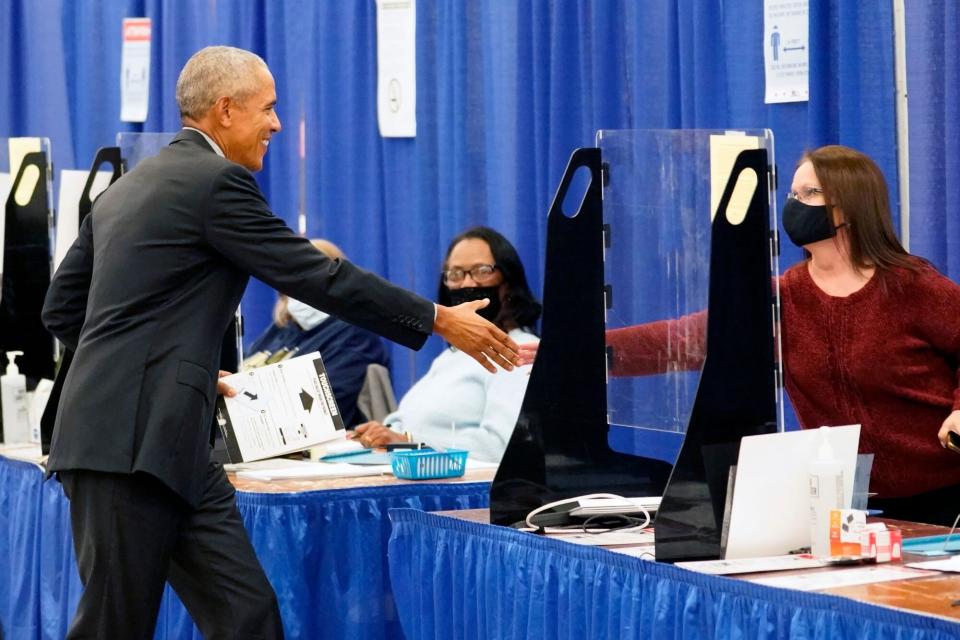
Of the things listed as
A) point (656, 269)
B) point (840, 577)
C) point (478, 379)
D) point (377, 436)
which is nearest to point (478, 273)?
point (478, 379)

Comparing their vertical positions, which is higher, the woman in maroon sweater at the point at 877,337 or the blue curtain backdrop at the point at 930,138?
the blue curtain backdrop at the point at 930,138

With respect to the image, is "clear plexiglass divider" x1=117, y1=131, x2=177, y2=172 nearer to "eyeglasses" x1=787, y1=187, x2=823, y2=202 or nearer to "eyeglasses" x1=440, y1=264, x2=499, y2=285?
"eyeglasses" x1=440, y1=264, x2=499, y2=285

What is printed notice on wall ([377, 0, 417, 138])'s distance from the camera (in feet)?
16.6

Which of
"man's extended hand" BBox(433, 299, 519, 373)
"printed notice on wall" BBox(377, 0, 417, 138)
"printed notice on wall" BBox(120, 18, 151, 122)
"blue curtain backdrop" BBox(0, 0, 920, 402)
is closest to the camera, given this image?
"man's extended hand" BBox(433, 299, 519, 373)

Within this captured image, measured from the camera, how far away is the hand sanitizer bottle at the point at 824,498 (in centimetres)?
226

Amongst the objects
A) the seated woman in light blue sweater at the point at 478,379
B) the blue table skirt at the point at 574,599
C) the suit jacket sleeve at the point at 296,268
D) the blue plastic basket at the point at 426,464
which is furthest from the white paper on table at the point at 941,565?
the seated woman in light blue sweater at the point at 478,379

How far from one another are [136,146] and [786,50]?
1.67 meters

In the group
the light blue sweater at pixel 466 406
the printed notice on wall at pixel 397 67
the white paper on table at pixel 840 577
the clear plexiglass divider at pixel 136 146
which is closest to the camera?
the white paper on table at pixel 840 577

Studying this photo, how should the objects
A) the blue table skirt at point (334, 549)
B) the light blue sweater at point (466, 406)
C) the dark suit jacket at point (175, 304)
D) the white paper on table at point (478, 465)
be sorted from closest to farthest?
the dark suit jacket at point (175, 304) → the blue table skirt at point (334, 549) → the white paper on table at point (478, 465) → the light blue sweater at point (466, 406)

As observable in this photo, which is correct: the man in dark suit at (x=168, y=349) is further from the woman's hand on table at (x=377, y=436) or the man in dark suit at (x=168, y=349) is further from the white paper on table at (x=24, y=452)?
the white paper on table at (x=24, y=452)

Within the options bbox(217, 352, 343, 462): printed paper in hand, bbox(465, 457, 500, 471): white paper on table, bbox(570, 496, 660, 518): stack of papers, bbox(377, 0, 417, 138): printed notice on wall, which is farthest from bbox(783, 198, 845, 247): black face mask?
bbox(377, 0, 417, 138): printed notice on wall

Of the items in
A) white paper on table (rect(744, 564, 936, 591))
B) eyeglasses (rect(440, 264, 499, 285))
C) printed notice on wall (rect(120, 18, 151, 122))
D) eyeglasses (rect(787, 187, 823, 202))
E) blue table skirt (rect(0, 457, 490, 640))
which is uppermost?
printed notice on wall (rect(120, 18, 151, 122))

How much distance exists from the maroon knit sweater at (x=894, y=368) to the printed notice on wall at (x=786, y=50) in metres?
0.91

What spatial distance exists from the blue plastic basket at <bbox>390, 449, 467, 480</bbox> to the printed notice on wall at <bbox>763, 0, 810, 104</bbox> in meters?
1.20
